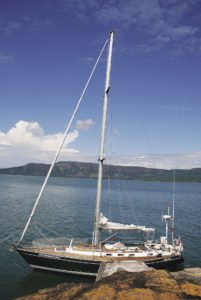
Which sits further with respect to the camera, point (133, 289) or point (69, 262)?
point (69, 262)

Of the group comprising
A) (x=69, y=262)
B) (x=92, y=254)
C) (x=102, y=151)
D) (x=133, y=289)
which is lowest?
(x=69, y=262)

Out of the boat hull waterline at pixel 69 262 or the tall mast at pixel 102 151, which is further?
the tall mast at pixel 102 151

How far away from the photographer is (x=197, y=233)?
57.3 m

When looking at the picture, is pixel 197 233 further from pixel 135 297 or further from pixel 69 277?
pixel 135 297

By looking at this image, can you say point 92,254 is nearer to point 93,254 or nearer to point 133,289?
point 93,254

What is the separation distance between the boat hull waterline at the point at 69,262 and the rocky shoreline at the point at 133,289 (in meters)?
11.8

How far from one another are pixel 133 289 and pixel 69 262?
49.7 feet

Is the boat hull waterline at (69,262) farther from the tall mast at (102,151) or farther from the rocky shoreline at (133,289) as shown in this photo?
the rocky shoreline at (133,289)

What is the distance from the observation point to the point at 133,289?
56.7 feet

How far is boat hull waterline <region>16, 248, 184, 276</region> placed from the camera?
3106 cm

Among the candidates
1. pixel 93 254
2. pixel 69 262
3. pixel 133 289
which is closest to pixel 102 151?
pixel 93 254

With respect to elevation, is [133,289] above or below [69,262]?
above

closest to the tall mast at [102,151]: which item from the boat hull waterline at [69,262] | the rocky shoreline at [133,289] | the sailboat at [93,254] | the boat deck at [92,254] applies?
the sailboat at [93,254]

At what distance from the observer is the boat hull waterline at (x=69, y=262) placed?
1223 inches
